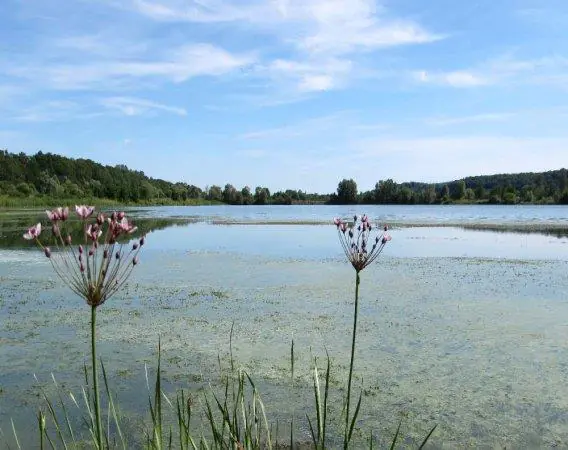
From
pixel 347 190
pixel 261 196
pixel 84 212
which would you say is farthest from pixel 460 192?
pixel 84 212

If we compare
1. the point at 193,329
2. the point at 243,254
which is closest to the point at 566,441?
the point at 193,329

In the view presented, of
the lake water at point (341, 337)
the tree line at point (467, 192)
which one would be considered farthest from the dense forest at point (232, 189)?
the lake water at point (341, 337)

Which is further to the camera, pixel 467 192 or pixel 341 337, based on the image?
pixel 467 192

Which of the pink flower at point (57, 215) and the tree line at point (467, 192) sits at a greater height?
the tree line at point (467, 192)

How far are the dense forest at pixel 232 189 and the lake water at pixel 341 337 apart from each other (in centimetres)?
7440

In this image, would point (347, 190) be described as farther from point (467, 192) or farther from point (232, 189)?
point (232, 189)

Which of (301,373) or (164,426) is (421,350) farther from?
(164,426)

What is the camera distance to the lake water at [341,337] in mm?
5309

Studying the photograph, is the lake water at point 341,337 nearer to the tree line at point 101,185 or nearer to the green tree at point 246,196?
the tree line at point 101,185

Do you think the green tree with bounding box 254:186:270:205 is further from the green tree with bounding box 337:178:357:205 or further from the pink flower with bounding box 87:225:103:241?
the pink flower with bounding box 87:225:103:241

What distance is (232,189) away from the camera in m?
148

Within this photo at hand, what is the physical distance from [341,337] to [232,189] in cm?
14129

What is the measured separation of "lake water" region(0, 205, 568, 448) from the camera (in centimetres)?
531

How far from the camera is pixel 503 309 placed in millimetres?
9727
